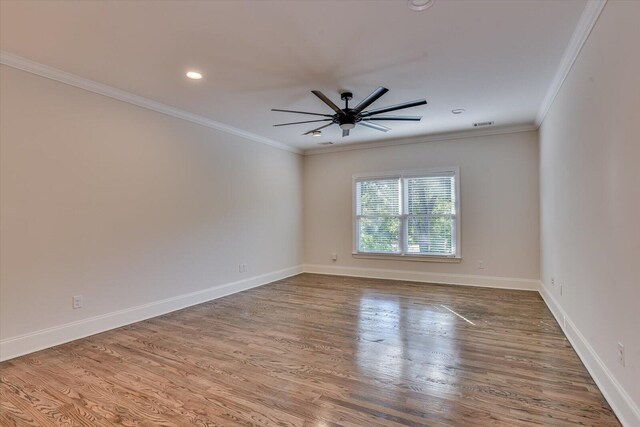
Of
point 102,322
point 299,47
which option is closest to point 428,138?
point 299,47

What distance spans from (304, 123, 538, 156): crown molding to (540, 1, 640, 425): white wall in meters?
2.08

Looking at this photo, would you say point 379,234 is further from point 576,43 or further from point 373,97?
Answer: point 576,43

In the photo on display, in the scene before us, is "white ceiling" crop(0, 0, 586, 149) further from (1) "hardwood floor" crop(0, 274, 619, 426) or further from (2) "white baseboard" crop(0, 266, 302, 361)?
(1) "hardwood floor" crop(0, 274, 619, 426)

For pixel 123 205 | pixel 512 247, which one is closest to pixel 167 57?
pixel 123 205

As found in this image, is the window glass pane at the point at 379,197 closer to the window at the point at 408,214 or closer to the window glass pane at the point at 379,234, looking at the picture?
the window at the point at 408,214

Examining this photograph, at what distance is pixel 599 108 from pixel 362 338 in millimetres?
2630

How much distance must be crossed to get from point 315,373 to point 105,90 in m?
3.56

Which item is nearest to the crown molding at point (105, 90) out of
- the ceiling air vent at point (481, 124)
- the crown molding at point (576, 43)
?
the ceiling air vent at point (481, 124)

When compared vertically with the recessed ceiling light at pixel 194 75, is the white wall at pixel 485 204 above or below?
below

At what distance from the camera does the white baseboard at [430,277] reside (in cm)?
533

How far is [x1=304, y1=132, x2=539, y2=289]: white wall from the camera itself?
5.29 m

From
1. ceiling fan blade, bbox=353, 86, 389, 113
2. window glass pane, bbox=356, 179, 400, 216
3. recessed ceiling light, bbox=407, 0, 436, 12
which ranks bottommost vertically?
window glass pane, bbox=356, 179, 400, 216

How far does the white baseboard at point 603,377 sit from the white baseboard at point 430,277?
186cm

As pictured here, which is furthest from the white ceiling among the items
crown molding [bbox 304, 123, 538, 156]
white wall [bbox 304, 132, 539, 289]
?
white wall [bbox 304, 132, 539, 289]
